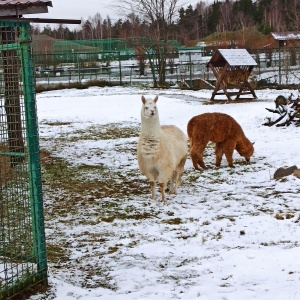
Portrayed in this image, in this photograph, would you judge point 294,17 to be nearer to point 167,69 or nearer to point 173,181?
point 167,69

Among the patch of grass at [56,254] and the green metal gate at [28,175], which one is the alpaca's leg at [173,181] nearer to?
the patch of grass at [56,254]

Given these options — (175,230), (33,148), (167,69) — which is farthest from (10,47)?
(167,69)

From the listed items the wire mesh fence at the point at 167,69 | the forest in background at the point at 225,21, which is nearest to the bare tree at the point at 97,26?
the forest in background at the point at 225,21

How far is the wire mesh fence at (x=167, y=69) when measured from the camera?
97.9 feet

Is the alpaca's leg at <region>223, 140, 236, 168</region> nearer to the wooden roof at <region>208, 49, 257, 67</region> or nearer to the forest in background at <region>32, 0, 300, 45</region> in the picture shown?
the wooden roof at <region>208, 49, 257, 67</region>

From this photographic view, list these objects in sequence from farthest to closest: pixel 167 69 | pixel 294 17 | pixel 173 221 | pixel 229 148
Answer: pixel 294 17
pixel 167 69
pixel 229 148
pixel 173 221

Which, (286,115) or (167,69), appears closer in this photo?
(286,115)

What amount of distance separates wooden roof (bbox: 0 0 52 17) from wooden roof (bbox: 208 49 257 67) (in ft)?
41.3

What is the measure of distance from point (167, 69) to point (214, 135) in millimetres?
24804

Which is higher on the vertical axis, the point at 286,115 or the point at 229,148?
the point at 286,115

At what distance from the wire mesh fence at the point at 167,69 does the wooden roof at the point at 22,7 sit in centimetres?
1946

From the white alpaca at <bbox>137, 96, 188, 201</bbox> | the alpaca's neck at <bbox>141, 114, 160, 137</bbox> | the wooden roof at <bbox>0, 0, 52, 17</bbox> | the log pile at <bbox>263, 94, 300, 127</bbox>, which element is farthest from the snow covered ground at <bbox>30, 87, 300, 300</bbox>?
the wooden roof at <bbox>0, 0, 52, 17</bbox>

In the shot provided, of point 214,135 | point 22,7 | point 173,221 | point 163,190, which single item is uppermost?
point 22,7

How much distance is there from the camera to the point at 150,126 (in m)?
7.32
